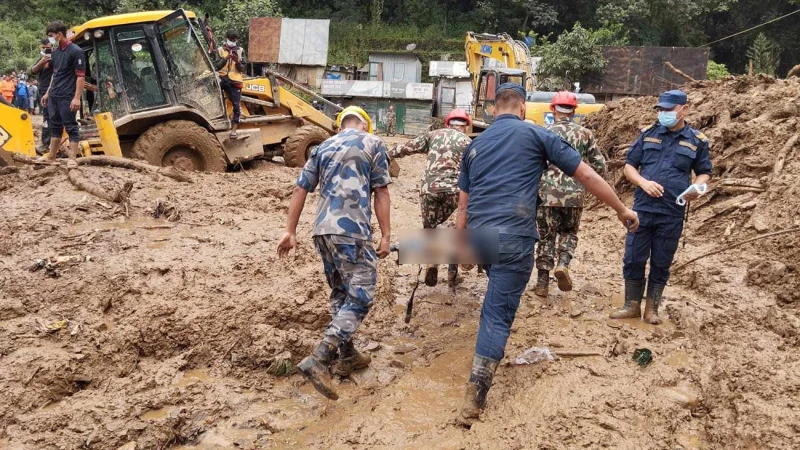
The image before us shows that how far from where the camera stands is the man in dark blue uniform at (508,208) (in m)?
3.46

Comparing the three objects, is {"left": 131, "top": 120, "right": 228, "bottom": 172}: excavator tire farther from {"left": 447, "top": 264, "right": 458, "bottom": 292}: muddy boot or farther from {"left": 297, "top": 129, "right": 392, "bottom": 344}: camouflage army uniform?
{"left": 297, "top": 129, "right": 392, "bottom": 344}: camouflage army uniform

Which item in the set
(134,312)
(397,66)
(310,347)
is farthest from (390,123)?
(310,347)

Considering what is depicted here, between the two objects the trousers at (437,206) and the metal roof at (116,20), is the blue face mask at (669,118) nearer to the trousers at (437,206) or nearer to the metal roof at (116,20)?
the trousers at (437,206)

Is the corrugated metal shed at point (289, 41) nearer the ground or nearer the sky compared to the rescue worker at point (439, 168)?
nearer the sky

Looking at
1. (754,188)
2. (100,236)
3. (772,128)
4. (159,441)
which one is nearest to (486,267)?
(159,441)

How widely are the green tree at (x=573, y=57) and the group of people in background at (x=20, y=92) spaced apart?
764 inches

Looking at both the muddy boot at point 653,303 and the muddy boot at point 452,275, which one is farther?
Result: the muddy boot at point 452,275

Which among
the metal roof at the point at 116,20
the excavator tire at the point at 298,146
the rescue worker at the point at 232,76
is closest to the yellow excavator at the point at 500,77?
the excavator tire at the point at 298,146

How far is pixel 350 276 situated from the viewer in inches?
151

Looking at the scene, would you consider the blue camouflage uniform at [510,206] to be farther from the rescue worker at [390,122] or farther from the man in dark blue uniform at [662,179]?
the rescue worker at [390,122]

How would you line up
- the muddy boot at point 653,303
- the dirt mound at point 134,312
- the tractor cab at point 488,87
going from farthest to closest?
the tractor cab at point 488,87
the muddy boot at point 653,303
the dirt mound at point 134,312

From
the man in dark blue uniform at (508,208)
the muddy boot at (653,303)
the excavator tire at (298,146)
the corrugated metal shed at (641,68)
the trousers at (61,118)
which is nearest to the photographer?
the man in dark blue uniform at (508,208)

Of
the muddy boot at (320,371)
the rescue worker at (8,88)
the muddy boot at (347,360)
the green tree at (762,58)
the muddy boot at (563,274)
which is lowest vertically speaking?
the muddy boot at (347,360)

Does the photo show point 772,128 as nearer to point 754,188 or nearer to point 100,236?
point 754,188
